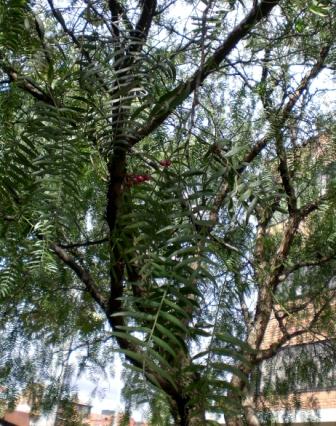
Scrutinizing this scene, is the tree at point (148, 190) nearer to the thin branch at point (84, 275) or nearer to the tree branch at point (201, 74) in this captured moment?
the tree branch at point (201, 74)

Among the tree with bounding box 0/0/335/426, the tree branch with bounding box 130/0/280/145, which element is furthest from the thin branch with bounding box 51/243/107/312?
the tree branch with bounding box 130/0/280/145

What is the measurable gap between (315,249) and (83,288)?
50.7 inches

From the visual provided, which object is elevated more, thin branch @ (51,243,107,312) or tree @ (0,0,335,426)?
thin branch @ (51,243,107,312)

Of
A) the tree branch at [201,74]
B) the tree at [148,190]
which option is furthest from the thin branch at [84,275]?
the tree branch at [201,74]

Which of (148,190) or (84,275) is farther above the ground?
(84,275)

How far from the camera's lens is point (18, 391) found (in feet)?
11.6

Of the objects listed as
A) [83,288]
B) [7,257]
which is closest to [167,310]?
[7,257]

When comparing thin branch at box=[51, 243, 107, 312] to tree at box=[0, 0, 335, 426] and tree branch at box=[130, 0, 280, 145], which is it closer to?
tree at box=[0, 0, 335, 426]

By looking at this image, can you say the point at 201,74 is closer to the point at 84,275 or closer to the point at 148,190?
the point at 148,190

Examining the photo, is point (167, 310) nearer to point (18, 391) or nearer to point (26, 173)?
point (26, 173)

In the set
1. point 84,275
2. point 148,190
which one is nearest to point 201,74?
point 148,190

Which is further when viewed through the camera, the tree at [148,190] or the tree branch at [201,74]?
the tree branch at [201,74]

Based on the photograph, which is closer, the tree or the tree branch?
the tree

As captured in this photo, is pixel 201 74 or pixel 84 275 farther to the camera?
pixel 84 275
